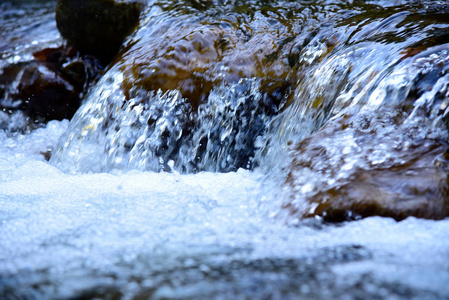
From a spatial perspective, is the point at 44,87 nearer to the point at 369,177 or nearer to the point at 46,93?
the point at 46,93

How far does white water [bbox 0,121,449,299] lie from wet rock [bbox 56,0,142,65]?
6.83 feet

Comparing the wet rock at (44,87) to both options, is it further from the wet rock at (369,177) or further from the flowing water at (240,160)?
the wet rock at (369,177)

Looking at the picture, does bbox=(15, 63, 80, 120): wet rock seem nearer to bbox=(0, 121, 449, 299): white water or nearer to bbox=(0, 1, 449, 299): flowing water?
bbox=(0, 1, 449, 299): flowing water

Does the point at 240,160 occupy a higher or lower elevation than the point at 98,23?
lower

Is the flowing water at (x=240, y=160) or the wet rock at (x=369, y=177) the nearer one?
the flowing water at (x=240, y=160)

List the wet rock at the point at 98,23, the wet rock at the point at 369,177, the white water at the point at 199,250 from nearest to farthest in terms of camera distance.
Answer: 1. the white water at the point at 199,250
2. the wet rock at the point at 369,177
3. the wet rock at the point at 98,23

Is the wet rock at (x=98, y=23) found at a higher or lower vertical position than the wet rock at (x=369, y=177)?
higher

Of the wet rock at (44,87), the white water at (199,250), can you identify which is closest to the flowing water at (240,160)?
the white water at (199,250)

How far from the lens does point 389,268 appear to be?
126 cm

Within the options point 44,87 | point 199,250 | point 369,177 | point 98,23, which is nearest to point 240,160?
point 369,177

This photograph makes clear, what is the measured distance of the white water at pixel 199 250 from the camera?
1190 mm

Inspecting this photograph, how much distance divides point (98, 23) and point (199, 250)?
2965mm

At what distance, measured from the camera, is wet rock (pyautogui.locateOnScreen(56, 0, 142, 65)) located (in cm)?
378

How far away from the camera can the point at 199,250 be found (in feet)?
4.78
